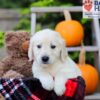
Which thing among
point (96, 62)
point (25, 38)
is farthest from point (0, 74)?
point (96, 62)

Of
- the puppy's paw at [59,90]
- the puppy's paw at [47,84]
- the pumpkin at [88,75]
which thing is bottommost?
the pumpkin at [88,75]

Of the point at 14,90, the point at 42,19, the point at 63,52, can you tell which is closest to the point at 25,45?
the point at 63,52

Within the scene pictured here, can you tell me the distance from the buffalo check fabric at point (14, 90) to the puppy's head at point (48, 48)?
170 mm

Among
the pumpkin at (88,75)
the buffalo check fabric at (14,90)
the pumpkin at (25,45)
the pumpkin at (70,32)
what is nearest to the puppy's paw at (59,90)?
the buffalo check fabric at (14,90)

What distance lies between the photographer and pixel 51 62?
2.10 meters

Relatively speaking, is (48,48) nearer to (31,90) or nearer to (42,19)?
(31,90)

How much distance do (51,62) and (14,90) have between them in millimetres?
246

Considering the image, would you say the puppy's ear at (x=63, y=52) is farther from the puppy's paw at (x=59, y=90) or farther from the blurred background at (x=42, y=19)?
the blurred background at (x=42, y=19)

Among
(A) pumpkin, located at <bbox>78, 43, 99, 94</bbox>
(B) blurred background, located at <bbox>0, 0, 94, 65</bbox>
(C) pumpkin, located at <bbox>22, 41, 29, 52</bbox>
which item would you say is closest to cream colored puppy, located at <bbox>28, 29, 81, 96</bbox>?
(C) pumpkin, located at <bbox>22, 41, 29, 52</bbox>

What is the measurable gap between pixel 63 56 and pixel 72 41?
124 centimetres

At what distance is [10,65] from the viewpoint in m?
2.43

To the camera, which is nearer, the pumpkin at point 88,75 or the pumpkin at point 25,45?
the pumpkin at point 25,45

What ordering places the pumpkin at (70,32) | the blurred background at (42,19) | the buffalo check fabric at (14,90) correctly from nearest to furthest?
the buffalo check fabric at (14,90), the pumpkin at (70,32), the blurred background at (42,19)

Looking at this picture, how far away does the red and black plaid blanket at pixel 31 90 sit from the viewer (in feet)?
6.57
